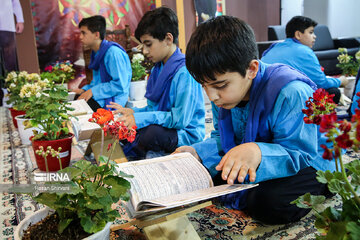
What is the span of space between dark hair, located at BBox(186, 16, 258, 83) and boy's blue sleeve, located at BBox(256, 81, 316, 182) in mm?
174

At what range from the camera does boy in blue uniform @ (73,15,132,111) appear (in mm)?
2777

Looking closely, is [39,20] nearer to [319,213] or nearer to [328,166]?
[328,166]

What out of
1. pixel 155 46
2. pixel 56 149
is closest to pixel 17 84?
pixel 56 149

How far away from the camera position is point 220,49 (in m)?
1.06

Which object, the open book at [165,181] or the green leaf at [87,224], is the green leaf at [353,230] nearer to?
the open book at [165,181]

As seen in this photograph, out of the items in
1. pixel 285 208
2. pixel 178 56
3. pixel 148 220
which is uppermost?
pixel 178 56

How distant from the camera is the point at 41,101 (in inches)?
68.7

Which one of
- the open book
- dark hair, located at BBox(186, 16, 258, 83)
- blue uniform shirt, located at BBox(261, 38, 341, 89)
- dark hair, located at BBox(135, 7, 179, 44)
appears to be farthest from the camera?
blue uniform shirt, located at BBox(261, 38, 341, 89)

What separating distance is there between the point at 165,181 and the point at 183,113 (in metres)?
0.80

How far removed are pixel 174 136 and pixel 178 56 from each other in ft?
1.48

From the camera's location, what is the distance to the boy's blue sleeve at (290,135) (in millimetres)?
1085

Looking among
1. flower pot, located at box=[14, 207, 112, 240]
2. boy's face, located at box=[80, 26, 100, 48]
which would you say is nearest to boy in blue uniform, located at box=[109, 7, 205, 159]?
flower pot, located at box=[14, 207, 112, 240]

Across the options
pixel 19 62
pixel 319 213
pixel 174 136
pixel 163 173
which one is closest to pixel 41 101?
pixel 174 136

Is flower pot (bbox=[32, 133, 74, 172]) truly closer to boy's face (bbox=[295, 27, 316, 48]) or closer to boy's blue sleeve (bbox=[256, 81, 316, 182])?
boy's blue sleeve (bbox=[256, 81, 316, 182])
